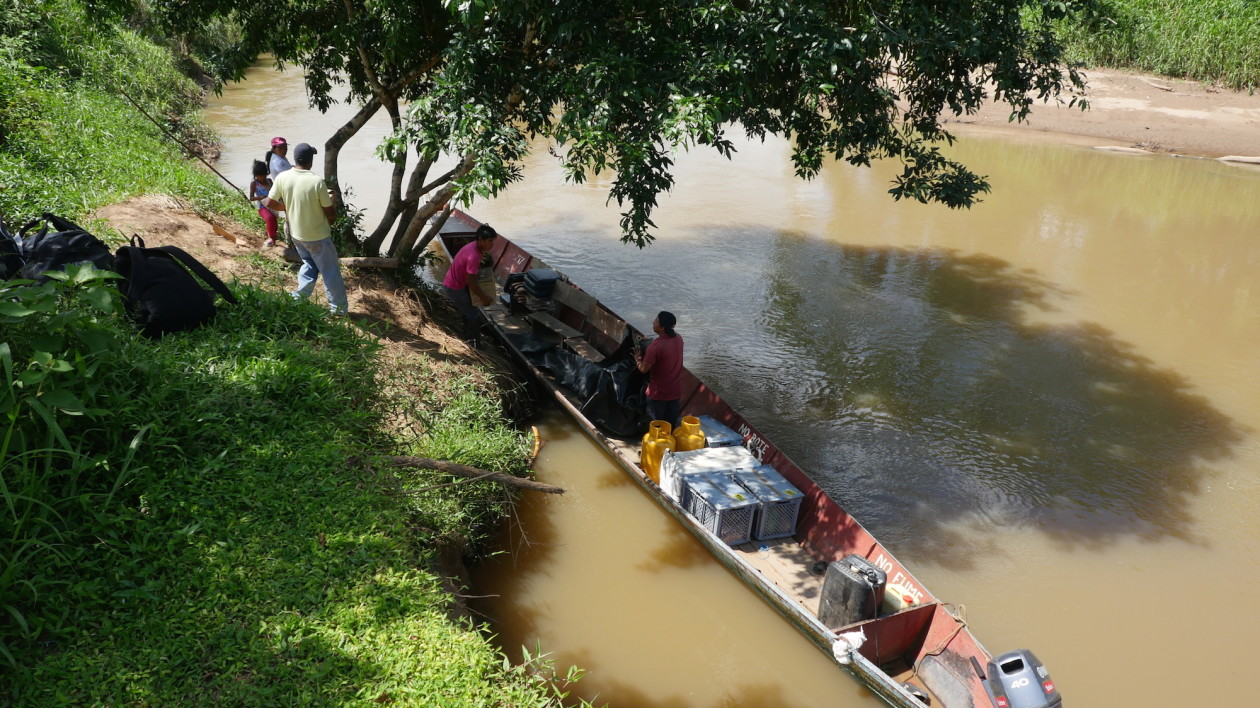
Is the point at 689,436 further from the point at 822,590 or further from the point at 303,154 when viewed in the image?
the point at 303,154

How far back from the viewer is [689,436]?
22.3 feet

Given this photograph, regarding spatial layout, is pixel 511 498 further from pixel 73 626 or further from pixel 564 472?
pixel 73 626

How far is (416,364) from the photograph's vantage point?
276 inches

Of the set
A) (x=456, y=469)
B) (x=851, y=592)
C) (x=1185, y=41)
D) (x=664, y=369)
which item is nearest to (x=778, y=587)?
(x=851, y=592)

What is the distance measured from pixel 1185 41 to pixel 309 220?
21933 millimetres

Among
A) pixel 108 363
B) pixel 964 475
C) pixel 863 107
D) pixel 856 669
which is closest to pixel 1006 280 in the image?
pixel 964 475

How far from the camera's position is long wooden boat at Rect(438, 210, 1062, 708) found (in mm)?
4855

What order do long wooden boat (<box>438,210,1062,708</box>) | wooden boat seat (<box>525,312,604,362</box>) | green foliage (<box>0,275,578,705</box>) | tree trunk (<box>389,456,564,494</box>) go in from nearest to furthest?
green foliage (<box>0,275,578,705</box>), long wooden boat (<box>438,210,1062,708</box>), tree trunk (<box>389,456,564,494</box>), wooden boat seat (<box>525,312,604,362</box>)

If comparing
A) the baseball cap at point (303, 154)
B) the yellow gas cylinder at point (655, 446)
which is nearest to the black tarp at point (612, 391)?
the yellow gas cylinder at point (655, 446)

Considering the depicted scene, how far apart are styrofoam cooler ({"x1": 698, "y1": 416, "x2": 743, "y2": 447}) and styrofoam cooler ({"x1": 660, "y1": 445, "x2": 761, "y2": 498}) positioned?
29 centimetres

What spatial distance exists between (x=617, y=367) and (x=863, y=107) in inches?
125

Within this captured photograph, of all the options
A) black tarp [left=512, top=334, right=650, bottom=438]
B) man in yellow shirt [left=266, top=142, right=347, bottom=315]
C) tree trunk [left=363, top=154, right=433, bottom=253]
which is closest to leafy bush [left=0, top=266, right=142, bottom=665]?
man in yellow shirt [left=266, top=142, right=347, bottom=315]

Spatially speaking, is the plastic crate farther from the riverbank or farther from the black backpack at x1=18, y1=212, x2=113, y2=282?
the riverbank

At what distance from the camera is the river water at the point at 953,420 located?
18.9 ft
